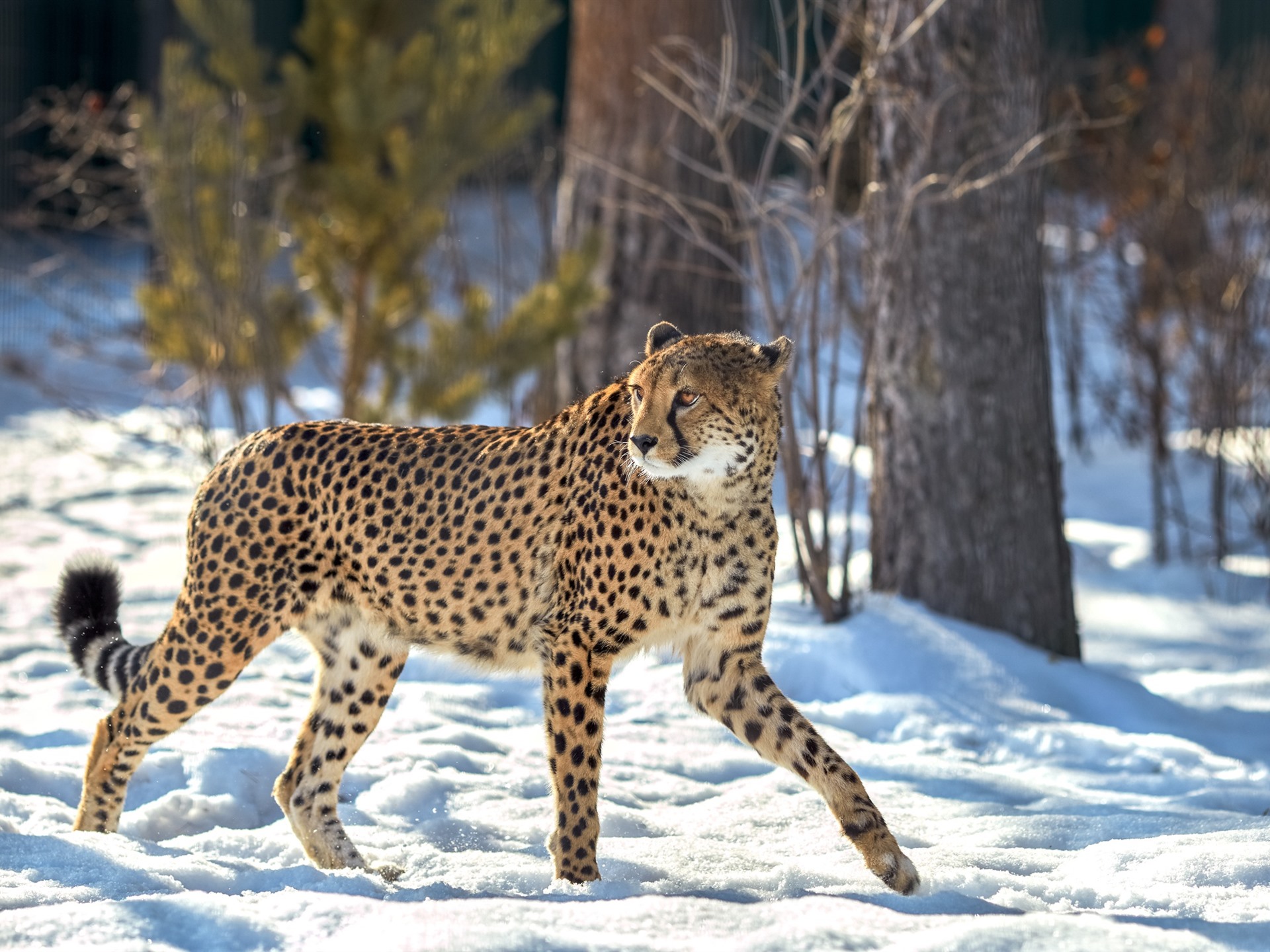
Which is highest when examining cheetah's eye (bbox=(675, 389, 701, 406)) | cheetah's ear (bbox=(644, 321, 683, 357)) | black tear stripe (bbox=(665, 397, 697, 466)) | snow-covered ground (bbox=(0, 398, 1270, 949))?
cheetah's ear (bbox=(644, 321, 683, 357))

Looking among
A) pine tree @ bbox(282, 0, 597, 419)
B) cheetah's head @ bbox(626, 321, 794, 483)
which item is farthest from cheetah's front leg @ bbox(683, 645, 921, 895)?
pine tree @ bbox(282, 0, 597, 419)

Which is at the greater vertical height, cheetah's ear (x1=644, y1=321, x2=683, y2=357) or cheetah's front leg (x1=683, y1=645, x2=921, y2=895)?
cheetah's ear (x1=644, y1=321, x2=683, y2=357)

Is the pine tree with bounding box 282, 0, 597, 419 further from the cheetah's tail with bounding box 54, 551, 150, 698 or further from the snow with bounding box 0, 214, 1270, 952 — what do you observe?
the cheetah's tail with bounding box 54, 551, 150, 698

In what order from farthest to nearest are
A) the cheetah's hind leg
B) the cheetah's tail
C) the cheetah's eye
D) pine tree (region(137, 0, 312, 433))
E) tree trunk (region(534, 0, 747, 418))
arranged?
tree trunk (region(534, 0, 747, 418)), pine tree (region(137, 0, 312, 433)), the cheetah's tail, the cheetah's hind leg, the cheetah's eye

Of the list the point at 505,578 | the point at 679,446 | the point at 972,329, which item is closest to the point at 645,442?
the point at 679,446

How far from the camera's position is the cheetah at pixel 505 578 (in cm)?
367

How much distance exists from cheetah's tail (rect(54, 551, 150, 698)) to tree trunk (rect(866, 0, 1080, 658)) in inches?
127

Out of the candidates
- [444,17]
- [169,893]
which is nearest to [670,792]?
A: [169,893]

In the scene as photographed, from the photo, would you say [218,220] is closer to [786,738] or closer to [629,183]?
[629,183]

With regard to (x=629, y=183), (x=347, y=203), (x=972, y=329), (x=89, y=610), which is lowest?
(x=89, y=610)

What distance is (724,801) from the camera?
4.63 meters

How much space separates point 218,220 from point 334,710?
459 centimetres

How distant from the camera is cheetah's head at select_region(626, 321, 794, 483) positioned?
3.52m

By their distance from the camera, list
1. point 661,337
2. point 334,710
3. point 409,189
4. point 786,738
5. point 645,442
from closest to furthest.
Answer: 1. point 645,442
2. point 786,738
3. point 661,337
4. point 334,710
5. point 409,189
